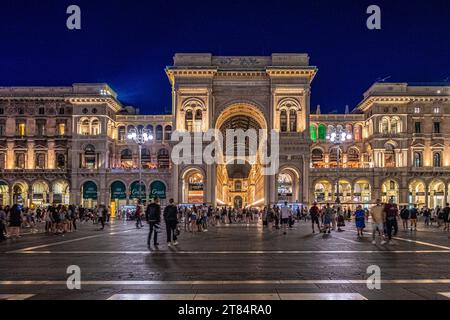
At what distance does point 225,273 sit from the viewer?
1126cm

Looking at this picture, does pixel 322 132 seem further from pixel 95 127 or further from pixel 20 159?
pixel 20 159

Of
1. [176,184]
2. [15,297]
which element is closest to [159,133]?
[176,184]

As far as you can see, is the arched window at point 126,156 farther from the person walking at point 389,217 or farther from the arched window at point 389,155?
the person walking at point 389,217

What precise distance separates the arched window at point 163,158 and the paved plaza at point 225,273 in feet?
203

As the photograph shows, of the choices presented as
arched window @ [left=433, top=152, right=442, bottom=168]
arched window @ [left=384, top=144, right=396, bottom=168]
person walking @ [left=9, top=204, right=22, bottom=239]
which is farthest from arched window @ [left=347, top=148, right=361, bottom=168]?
person walking @ [left=9, top=204, right=22, bottom=239]

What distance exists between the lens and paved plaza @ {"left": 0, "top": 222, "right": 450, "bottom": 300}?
8688mm

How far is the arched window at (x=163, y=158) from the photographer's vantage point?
7956 cm

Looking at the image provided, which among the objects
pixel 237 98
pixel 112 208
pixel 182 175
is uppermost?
pixel 237 98

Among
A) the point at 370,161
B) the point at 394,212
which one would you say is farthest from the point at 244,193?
the point at 394,212

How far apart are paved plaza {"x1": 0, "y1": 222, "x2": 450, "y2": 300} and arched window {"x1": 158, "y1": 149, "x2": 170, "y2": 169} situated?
203 ft

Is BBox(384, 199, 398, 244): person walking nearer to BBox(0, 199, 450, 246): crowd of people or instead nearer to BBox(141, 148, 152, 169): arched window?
BBox(0, 199, 450, 246): crowd of people

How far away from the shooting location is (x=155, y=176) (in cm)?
7244
